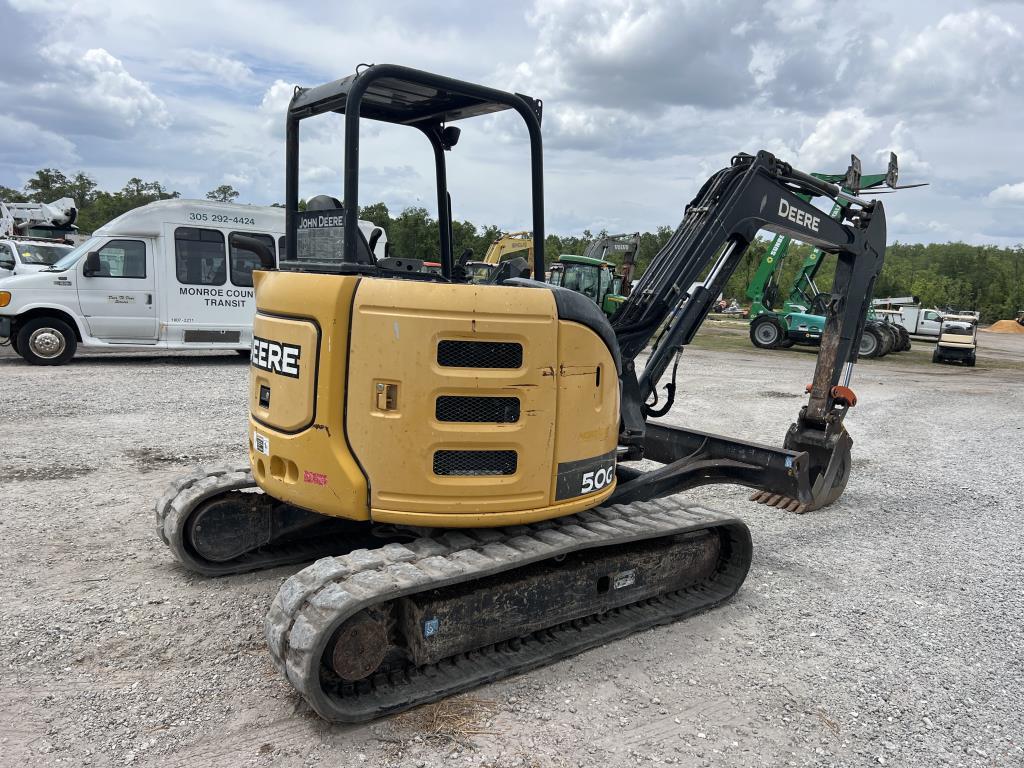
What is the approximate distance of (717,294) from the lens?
562 centimetres

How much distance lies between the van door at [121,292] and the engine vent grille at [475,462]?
1227 cm

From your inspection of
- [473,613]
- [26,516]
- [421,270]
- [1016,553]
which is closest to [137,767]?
[473,613]

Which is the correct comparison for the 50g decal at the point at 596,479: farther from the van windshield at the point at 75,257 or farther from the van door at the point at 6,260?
the van door at the point at 6,260

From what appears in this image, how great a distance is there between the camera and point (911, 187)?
709 cm

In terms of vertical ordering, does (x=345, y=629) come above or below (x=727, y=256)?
below

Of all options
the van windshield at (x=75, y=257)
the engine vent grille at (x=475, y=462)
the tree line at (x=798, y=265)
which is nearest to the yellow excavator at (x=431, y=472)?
the engine vent grille at (x=475, y=462)

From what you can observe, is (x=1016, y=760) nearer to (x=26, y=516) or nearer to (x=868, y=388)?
(x=26, y=516)

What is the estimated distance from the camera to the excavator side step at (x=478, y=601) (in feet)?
10.9

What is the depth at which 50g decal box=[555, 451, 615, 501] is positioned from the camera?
392cm

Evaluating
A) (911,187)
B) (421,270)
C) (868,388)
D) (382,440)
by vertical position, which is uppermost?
(911,187)

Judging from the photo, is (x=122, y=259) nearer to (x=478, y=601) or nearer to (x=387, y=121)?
(x=387, y=121)

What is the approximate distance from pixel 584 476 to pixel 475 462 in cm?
69

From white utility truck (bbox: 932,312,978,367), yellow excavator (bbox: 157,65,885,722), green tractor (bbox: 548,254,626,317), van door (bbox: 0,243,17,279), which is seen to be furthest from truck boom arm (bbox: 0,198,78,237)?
white utility truck (bbox: 932,312,978,367)

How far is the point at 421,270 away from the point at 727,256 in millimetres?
2752
